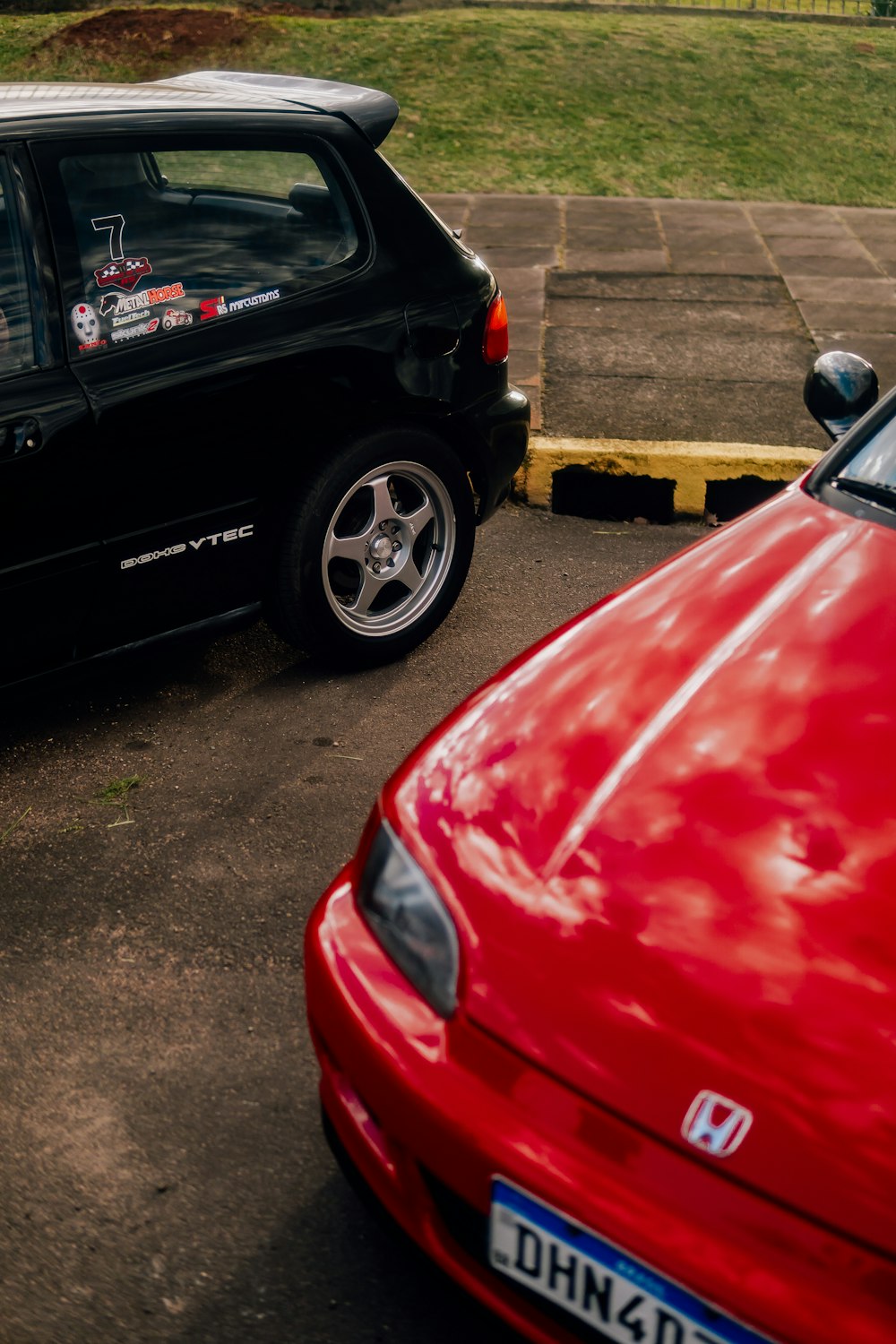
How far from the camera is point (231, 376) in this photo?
3.63 meters

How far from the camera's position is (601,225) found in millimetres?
9742

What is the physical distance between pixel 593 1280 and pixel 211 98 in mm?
3400

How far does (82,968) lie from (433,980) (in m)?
1.37

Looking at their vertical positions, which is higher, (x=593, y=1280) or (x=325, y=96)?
(x=325, y=96)

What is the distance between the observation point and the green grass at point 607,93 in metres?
11.3

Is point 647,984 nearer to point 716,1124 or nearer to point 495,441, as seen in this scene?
point 716,1124

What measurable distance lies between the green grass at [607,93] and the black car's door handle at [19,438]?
8.39 meters

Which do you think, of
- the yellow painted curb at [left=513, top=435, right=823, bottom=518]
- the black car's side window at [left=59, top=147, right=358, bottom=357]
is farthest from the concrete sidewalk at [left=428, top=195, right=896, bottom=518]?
the black car's side window at [left=59, top=147, right=358, bottom=357]

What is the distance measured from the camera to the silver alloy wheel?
13.1 ft

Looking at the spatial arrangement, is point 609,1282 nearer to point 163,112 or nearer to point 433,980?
point 433,980

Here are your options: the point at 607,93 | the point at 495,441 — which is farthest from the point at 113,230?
the point at 607,93

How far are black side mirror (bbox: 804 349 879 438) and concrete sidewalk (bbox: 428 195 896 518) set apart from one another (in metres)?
1.98

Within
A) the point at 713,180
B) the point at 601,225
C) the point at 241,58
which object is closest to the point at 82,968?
the point at 601,225

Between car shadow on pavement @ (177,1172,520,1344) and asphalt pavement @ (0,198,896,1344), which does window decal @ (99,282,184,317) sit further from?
car shadow on pavement @ (177,1172,520,1344)
